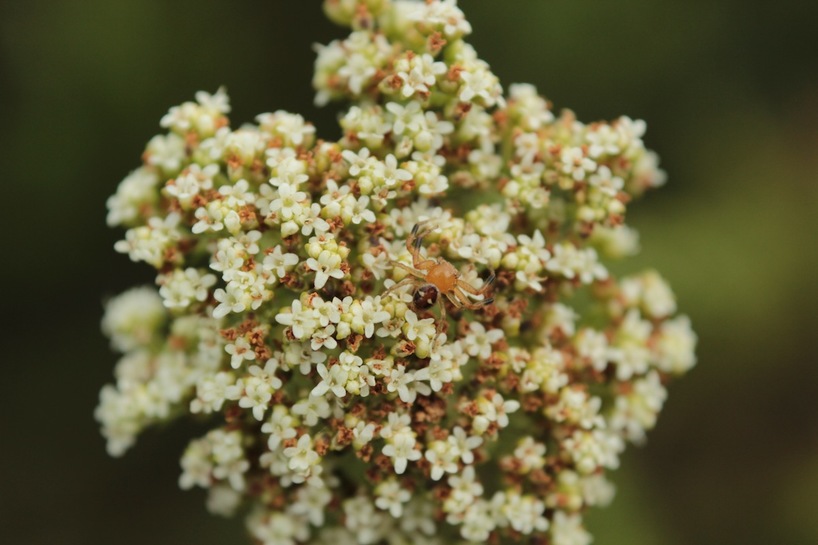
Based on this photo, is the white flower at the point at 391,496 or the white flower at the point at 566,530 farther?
the white flower at the point at 566,530

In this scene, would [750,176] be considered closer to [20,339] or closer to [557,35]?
[557,35]

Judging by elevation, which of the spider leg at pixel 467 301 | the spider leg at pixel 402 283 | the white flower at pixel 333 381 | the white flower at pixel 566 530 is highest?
the spider leg at pixel 467 301

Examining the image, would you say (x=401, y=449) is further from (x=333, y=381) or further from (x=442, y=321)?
(x=442, y=321)

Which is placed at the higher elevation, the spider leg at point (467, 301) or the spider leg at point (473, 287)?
the spider leg at point (473, 287)

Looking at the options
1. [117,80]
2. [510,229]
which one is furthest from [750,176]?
[117,80]

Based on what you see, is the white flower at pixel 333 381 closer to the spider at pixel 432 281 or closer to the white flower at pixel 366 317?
the white flower at pixel 366 317

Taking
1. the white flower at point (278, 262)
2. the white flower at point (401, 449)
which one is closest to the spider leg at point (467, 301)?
the white flower at point (401, 449)
